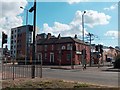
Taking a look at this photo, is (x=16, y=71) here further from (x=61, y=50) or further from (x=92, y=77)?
(x=61, y=50)

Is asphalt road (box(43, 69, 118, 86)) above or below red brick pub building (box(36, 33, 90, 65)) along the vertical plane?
below

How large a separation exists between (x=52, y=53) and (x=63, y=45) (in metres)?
4.20

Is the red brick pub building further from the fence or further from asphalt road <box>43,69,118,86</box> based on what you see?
the fence

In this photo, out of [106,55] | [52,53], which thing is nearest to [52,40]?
[52,53]

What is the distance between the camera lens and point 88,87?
1186 cm

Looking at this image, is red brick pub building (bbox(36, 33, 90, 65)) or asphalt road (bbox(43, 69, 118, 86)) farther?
red brick pub building (bbox(36, 33, 90, 65))

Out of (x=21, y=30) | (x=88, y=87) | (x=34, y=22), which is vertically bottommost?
(x=88, y=87)

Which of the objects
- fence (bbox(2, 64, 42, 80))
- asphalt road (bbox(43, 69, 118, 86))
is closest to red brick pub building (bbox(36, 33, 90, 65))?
asphalt road (bbox(43, 69, 118, 86))

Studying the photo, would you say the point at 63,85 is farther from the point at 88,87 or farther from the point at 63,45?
the point at 63,45

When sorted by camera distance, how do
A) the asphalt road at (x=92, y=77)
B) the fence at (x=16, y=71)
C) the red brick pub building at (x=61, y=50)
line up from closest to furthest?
the fence at (x=16, y=71), the asphalt road at (x=92, y=77), the red brick pub building at (x=61, y=50)

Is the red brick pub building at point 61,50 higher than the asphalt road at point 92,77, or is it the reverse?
the red brick pub building at point 61,50

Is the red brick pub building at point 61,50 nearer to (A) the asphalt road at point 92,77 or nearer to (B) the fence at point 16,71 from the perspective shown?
(A) the asphalt road at point 92,77

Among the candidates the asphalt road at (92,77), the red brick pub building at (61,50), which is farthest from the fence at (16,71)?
the red brick pub building at (61,50)

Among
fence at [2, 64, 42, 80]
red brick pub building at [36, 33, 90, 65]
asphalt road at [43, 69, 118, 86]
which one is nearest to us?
fence at [2, 64, 42, 80]
